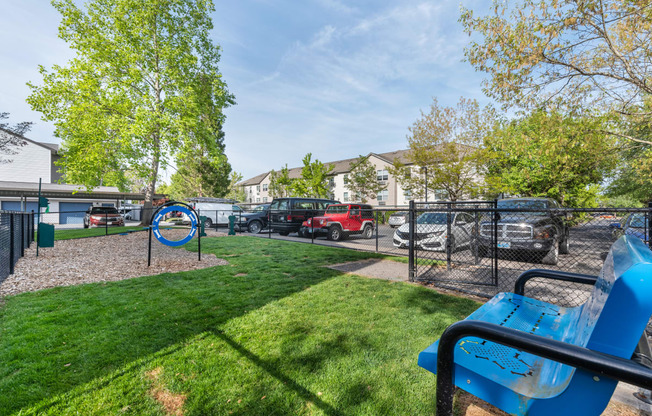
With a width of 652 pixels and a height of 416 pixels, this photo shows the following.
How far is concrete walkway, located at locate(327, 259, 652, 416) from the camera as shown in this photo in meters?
2.03

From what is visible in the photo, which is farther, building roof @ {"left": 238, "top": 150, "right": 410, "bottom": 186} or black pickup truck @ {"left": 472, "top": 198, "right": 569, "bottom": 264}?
building roof @ {"left": 238, "top": 150, "right": 410, "bottom": 186}

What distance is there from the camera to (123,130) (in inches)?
Result: 481

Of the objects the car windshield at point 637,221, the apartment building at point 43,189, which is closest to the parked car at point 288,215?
the car windshield at point 637,221

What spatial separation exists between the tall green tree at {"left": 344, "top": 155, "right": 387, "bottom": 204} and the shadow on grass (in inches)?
1232

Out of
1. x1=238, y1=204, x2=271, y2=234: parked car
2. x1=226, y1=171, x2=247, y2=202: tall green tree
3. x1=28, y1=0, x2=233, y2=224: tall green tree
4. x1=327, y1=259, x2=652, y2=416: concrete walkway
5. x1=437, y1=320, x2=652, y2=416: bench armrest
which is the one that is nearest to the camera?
x1=437, y1=320, x2=652, y2=416: bench armrest

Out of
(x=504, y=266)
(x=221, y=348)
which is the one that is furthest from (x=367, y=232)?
(x=221, y=348)

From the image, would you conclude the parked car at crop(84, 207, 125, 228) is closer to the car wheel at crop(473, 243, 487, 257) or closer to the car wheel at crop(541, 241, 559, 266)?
the car wheel at crop(473, 243, 487, 257)

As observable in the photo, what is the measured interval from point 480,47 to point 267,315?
28.2ft

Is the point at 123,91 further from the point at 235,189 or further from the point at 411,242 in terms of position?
the point at 235,189

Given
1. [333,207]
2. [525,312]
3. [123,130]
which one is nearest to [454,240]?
[525,312]

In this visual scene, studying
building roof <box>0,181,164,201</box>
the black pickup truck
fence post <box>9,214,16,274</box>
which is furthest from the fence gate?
building roof <box>0,181,164,201</box>

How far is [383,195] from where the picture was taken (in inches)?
1614

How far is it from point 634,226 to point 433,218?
166 inches

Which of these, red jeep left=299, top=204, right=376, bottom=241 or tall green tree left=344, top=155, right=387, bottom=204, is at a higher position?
tall green tree left=344, top=155, right=387, bottom=204
